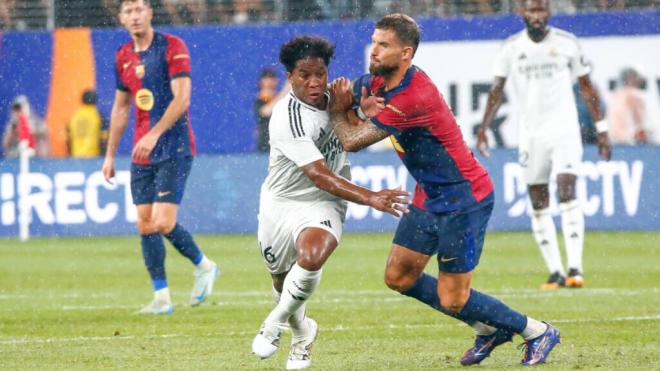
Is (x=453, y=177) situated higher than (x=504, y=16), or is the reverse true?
(x=453, y=177)

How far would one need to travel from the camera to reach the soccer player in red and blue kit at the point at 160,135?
10.5 m

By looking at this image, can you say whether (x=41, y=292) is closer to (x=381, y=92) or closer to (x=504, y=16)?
(x=381, y=92)

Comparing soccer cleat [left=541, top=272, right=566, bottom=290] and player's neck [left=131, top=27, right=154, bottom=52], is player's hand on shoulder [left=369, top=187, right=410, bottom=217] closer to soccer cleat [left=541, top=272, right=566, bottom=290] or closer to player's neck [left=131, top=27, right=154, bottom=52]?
player's neck [left=131, top=27, right=154, bottom=52]

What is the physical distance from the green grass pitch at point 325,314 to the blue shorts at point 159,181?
879 millimetres

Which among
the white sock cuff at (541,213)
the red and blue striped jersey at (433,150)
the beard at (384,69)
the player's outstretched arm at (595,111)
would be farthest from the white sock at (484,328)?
the player's outstretched arm at (595,111)

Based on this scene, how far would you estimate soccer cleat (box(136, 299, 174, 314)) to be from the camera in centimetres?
1041

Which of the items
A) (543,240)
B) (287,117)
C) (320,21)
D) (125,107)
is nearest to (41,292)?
(125,107)

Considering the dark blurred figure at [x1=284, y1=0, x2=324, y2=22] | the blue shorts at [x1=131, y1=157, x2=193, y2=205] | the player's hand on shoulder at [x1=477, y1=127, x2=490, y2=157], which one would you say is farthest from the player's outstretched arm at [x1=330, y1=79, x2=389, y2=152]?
the dark blurred figure at [x1=284, y1=0, x2=324, y2=22]

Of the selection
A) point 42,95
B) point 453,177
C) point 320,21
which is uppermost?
point 453,177

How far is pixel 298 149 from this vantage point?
7457mm

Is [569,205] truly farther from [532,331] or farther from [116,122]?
[532,331]

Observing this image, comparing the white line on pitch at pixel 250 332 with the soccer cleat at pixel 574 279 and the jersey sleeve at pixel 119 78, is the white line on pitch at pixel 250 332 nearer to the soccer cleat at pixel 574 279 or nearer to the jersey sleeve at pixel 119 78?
the soccer cleat at pixel 574 279

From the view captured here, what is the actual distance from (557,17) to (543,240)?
8338mm

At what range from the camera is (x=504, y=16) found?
65.4 ft
